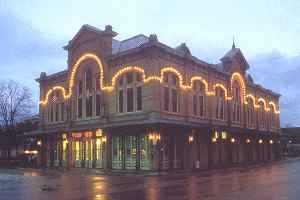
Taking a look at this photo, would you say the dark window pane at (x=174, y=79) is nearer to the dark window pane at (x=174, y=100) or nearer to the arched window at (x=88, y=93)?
the dark window pane at (x=174, y=100)

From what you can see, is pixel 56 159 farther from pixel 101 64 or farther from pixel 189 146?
pixel 189 146

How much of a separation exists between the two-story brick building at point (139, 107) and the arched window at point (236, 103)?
128 mm

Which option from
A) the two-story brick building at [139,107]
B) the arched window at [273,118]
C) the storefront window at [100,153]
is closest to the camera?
the two-story brick building at [139,107]

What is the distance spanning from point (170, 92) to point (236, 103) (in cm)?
1663

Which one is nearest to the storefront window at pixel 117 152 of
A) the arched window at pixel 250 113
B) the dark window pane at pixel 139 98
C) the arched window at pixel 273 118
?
the dark window pane at pixel 139 98

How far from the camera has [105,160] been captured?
137 ft

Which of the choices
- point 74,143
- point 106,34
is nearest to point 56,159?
point 74,143

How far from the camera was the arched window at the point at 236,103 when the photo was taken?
5368 cm

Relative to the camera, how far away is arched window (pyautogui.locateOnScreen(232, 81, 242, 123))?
5368 cm

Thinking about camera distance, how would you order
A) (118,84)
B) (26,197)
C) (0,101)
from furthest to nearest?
(0,101), (118,84), (26,197)

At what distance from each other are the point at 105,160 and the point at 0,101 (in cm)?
3171

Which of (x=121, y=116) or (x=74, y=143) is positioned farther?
(x=74, y=143)

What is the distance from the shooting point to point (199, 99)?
45312mm

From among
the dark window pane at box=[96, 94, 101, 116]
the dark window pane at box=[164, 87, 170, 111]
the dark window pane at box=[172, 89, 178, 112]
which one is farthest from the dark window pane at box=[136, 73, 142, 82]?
the dark window pane at box=[96, 94, 101, 116]
